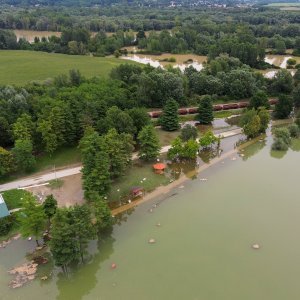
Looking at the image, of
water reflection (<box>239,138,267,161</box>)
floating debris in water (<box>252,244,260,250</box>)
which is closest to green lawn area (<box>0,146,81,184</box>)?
water reflection (<box>239,138,267,161</box>)

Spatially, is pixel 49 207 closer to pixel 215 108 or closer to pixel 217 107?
pixel 215 108

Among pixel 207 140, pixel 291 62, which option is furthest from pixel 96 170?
pixel 291 62

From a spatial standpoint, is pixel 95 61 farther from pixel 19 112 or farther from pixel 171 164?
pixel 171 164

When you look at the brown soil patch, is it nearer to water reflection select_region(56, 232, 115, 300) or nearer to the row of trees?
the row of trees

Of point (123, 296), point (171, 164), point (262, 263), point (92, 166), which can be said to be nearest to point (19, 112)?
point (92, 166)

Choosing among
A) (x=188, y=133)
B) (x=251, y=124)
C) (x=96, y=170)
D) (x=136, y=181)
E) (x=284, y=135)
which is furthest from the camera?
(x=251, y=124)

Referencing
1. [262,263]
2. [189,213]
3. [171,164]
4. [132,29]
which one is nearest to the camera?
[262,263]
